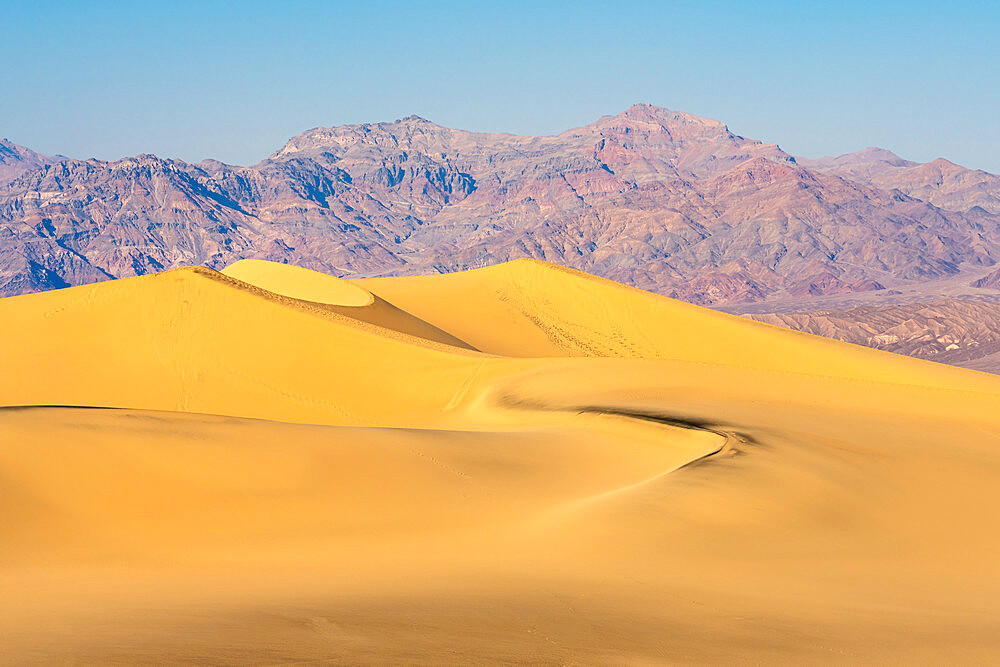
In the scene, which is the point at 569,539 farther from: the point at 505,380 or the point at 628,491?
the point at 505,380

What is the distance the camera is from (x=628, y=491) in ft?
39.1

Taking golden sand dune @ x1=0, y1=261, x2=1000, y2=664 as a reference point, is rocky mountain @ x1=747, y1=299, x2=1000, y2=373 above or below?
above

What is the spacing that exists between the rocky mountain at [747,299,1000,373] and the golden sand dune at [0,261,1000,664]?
437 feet

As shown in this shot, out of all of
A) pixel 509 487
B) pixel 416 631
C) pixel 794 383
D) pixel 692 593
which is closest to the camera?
pixel 416 631

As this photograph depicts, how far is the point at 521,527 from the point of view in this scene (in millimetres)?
10883

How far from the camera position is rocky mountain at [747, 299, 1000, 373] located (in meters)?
148

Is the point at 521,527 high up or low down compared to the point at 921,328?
down

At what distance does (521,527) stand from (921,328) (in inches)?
6313

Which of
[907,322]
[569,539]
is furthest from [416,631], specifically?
[907,322]

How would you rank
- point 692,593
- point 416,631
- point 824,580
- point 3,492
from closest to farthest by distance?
point 416,631 → point 692,593 → point 824,580 → point 3,492

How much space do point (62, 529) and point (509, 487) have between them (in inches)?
203

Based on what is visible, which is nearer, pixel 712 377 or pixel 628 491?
pixel 628 491

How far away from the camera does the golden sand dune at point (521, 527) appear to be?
23.2 feet

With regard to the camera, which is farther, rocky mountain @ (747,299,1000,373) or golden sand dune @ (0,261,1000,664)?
rocky mountain @ (747,299,1000,373)
